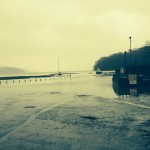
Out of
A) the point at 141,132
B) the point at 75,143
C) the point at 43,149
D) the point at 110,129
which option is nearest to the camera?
the point at 43,149

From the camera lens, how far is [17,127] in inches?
452

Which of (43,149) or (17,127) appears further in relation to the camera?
(17,127)

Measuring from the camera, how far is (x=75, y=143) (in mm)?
8609

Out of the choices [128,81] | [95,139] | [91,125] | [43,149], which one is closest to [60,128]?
[91,125]

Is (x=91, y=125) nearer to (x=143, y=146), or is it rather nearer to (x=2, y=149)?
(x=143, y=146)

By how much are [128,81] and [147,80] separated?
3169mm

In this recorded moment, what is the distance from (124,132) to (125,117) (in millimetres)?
3400

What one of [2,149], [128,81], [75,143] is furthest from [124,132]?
[128,81]

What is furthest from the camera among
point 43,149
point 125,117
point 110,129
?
point 125,117

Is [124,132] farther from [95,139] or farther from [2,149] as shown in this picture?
[2,149]

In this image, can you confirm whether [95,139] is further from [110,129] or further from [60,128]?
[60,128]

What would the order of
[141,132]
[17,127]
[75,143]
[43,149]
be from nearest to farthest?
[43,149], [75,143], [141,132], [17,127]

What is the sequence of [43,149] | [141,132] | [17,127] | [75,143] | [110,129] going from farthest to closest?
[17,127]
[110,129]
[141,132]
[75,143]
[43,149]

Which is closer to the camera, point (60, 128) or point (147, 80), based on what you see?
point (60, 128)
